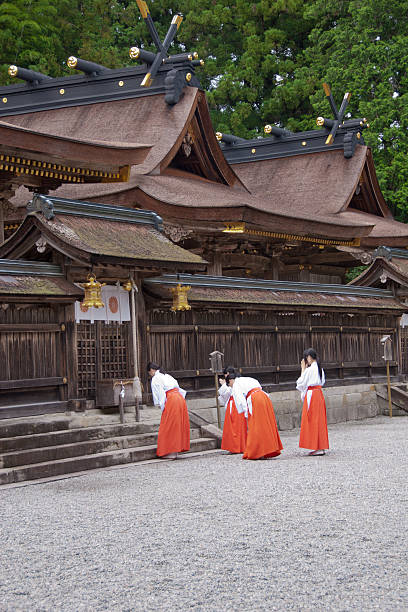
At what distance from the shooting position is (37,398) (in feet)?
41.4

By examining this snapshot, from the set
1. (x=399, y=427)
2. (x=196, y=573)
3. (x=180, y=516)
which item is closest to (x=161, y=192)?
(x=399, y=427)

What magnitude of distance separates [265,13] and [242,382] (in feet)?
94.6

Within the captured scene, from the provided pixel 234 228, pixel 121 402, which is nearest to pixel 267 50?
pixel 234 228

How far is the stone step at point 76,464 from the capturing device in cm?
1046

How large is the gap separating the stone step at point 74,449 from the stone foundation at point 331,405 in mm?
2835

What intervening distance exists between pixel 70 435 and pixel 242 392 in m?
2.47

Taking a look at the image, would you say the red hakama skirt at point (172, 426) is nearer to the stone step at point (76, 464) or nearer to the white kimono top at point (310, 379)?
the stone step at point (76, 464)

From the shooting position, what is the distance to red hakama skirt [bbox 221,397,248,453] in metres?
12.9

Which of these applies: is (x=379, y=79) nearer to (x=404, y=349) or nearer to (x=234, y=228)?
(x=404, y=349)

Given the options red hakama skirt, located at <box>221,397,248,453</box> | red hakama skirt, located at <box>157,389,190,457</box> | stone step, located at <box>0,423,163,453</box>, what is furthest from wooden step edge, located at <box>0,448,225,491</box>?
stone step, located at <box>0,423,163,453</box>

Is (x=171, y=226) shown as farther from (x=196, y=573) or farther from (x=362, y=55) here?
(x=362, y=55)

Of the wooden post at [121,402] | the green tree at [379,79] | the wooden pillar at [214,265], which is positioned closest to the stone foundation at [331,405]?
the wooden post at [121,402]

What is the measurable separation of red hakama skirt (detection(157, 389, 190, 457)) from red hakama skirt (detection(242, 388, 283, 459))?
945 millimetres

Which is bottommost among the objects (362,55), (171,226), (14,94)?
(171,226)
